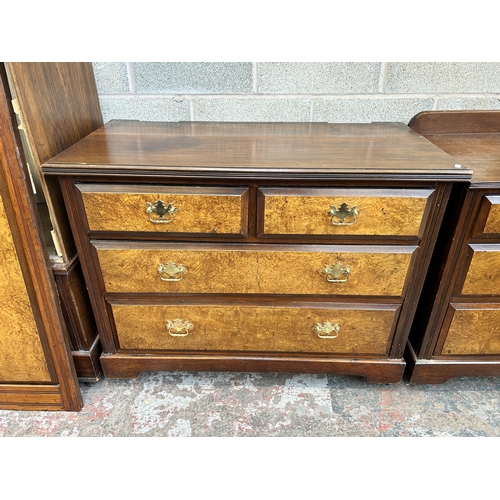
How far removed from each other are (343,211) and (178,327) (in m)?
0.71

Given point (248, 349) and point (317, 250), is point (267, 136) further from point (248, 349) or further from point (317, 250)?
point (248, 349)

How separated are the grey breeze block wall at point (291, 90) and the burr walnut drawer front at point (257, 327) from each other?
836 millimetres

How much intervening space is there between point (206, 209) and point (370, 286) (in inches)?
23.7

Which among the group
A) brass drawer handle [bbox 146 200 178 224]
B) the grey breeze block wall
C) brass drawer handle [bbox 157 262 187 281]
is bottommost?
brass drawer handle [bbox 157 262 187 281]

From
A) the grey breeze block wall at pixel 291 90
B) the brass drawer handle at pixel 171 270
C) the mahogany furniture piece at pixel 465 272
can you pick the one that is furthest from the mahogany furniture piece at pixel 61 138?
the mahogany furniture piece at pixel 465 272

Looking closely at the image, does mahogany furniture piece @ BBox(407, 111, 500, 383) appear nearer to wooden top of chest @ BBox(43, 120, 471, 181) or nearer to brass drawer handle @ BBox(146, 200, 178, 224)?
wooden top of chest @ BBox(43, 120, 471, 181)

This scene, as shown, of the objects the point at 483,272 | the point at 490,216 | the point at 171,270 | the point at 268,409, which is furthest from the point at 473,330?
the point at 171,270

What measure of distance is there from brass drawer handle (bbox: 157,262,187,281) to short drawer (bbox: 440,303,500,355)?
0.93 m

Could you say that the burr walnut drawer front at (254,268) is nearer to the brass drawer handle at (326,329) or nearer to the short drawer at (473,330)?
the brass drawer handle at (326,329)

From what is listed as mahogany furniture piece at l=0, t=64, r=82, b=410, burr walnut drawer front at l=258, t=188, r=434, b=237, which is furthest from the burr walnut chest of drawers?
mahogany furniture piece at l=0, t=64, r=82, b=410

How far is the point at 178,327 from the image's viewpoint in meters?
1.36

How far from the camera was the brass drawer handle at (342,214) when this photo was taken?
3.64 feet

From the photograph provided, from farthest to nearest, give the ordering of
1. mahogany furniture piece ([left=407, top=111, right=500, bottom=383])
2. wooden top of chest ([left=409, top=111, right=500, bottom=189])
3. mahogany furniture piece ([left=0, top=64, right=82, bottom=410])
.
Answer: wooden top of chest ([left=409, top=111, right=500, bottom=189]) → mahogany furniture piece ([left=407, top=111, right=500, bottom=383]) → mahogany furniture piece ([left=0, top=64, right=82, bottom=410])

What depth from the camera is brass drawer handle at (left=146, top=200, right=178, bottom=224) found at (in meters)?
1.12
